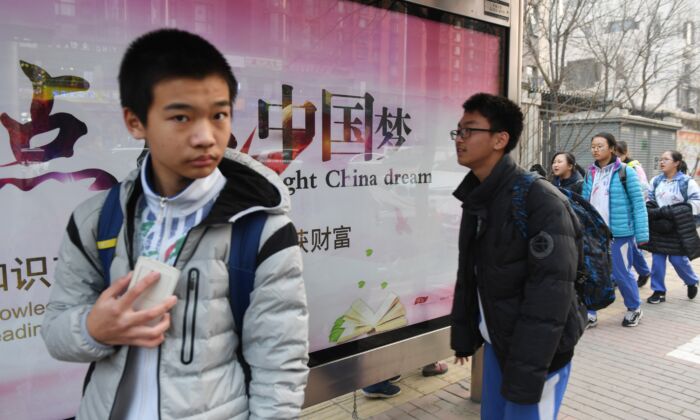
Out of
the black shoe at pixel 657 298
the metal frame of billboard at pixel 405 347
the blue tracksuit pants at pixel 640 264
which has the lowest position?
the black shoe at pixel 657 298

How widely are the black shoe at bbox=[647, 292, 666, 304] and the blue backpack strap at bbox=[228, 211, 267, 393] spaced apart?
6734mm

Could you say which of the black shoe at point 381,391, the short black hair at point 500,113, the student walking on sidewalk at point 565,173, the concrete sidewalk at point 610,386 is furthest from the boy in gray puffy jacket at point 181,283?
the student walking on sidewalk at point 565,173

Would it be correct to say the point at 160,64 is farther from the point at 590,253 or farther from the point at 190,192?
the point at 590,253

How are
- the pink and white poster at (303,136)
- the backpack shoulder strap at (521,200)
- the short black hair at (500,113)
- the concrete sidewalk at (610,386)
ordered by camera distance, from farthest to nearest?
1. the concrete sidewalk at (610,386)
2. the short black hair at (500,113)
3. the backpack shoulder strap at (521,200)
4. the pink and white poster at (303,136)

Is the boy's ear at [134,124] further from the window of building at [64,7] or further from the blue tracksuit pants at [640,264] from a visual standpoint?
the blue tracksuit pants at [640,264]

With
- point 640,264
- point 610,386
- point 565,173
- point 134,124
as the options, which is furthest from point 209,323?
point 640,264

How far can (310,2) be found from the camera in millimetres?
2688

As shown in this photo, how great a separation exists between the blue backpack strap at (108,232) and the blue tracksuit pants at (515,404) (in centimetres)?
175

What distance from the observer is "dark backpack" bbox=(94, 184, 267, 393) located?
1361mm

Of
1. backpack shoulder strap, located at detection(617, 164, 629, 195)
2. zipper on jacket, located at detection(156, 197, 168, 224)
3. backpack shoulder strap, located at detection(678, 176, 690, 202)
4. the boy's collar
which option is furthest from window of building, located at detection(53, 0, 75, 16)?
backpack shoulder strap, located at detection(678, 176, 690, 202)

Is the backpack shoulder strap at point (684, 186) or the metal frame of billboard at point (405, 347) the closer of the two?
the metal frame of billboard at point (405, 347)

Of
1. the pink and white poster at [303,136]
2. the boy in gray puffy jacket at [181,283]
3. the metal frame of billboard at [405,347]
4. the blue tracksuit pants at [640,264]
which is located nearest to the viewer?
the boy in gray puffy jacket at [181,283]

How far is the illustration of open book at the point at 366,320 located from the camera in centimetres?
296

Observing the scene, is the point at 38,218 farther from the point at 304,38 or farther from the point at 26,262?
the point at 304,38
